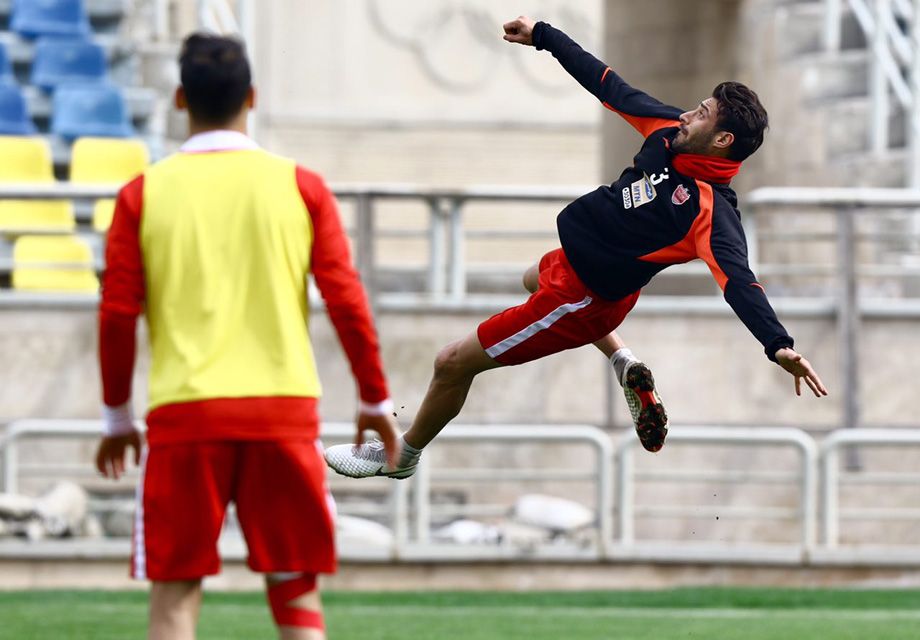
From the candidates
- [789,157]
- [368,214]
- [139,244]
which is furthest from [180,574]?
[789,157]

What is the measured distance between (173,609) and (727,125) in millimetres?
2663

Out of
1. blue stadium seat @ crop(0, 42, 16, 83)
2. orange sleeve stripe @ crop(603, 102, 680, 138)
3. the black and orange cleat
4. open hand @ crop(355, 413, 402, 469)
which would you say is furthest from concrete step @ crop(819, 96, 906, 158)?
open hand @ crop(355, 413, 402, 469)

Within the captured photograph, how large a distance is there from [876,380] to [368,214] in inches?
146

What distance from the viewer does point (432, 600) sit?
1212 centimetres

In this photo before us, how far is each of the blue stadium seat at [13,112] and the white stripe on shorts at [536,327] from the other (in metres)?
10.3

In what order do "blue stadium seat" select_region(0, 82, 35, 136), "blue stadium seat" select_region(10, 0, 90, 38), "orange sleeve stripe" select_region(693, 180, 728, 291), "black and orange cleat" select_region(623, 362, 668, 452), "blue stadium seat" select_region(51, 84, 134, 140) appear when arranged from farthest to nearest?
"blue stadium seat" select_region(10, 0, 90, 38)
"blue stadium seat" select_region(51, 84, 134, 140)
"blue stadium seat" select_region(0, 82, 35, 136)
"black and orange cleat" select_region(623, 362, 668, 452)
"orange sleeve stripe" select_region(693, 180, 728, 291)

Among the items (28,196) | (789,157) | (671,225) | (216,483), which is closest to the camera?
(216,483)

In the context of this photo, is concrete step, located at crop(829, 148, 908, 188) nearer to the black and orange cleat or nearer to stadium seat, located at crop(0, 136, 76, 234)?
stadium seat, located at crop(0, 136, 76, 234)

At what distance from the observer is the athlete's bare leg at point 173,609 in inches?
202

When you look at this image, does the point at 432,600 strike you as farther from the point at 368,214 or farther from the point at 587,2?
the point at 587,2

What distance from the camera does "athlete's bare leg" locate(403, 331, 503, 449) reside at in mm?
7398

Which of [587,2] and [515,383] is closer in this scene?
[515,383]

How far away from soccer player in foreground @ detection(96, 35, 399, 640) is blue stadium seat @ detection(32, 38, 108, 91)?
1264cm

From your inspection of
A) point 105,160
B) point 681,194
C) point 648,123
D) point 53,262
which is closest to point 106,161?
point 105,160
